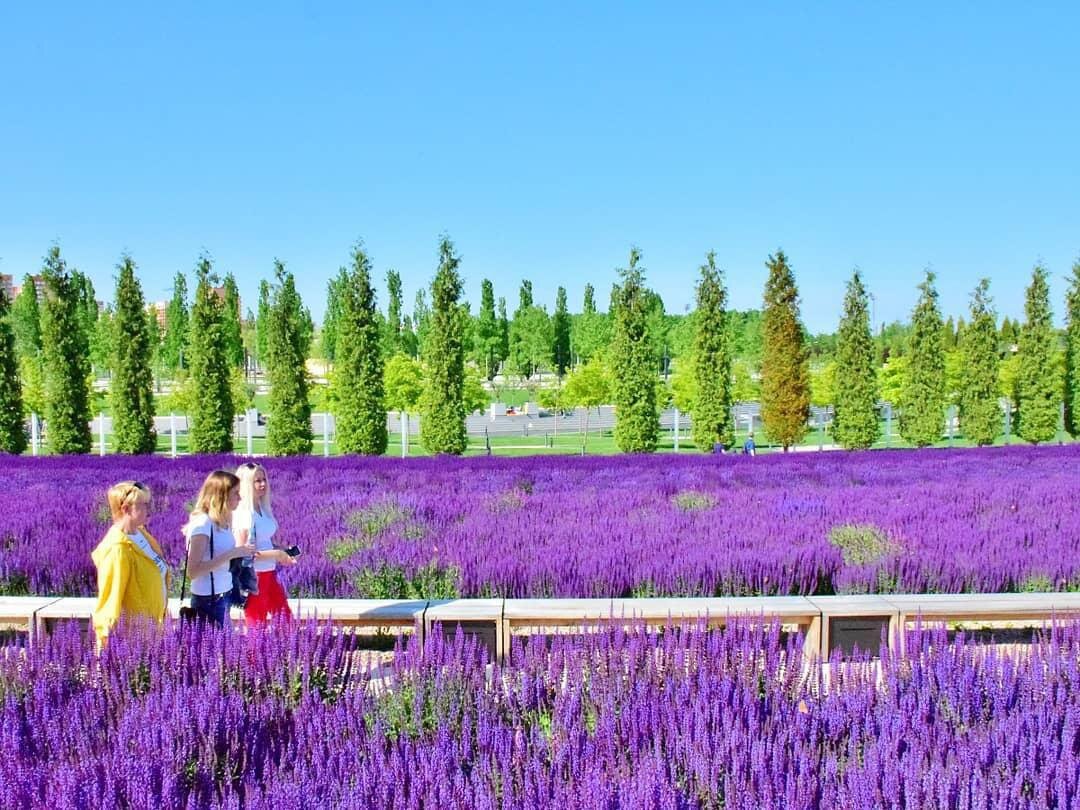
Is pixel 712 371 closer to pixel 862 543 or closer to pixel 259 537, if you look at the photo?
pixel 862 543

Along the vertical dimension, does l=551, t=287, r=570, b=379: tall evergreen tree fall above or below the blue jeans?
above

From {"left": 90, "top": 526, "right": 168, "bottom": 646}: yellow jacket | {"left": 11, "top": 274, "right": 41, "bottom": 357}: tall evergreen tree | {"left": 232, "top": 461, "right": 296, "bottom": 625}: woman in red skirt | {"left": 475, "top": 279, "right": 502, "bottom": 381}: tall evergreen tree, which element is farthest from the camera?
{"left": 475, "top": 279, "right": 502, "bottom": 381}: tall evergreen tree

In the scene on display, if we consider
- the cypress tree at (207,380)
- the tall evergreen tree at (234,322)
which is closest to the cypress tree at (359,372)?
the cypress tree at (207,380)

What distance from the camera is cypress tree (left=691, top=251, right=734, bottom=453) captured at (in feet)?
76.6

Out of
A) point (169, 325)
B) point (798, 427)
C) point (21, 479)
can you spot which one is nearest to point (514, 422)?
point (798, 427)

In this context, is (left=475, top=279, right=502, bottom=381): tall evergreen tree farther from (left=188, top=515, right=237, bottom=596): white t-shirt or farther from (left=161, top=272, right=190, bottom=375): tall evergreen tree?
(left=188, top=515, right=237, bottom=596): white t-shirt

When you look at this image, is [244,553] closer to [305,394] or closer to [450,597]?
[450,597]

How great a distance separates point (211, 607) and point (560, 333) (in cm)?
6040

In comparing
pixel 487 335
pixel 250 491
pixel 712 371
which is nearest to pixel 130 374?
pixel 712 371

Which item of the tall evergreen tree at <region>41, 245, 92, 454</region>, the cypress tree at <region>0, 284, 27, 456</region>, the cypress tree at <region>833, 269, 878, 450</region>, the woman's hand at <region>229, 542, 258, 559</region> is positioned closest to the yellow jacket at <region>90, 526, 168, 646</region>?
the woman's hand at <region>229, 542, 258, 559</region>

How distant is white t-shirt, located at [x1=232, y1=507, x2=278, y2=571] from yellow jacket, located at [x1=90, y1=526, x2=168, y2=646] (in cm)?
65

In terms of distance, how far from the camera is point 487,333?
6200 cm

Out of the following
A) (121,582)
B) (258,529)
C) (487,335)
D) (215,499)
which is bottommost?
(121,582)

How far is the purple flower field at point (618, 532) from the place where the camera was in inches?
227
